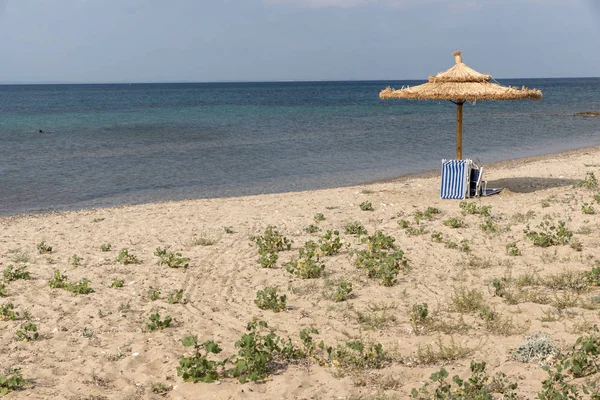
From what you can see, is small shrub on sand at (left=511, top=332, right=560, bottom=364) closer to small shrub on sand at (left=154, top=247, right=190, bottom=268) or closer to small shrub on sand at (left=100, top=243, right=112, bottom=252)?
small shrub on sand at (left=154, top=247, right=190, bottom=268)

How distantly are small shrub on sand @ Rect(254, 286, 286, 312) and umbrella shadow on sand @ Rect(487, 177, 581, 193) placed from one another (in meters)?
7.93

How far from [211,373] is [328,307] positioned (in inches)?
73.9

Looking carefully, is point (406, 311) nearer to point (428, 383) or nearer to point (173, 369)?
point (428, 383)

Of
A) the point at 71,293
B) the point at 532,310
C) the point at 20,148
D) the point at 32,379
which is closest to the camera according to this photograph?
the point at 32,379

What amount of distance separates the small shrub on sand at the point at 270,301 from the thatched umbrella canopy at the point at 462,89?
605 centimetres

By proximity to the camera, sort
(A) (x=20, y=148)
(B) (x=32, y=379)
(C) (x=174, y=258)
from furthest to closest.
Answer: (A) (x=20, y=148), (C) (x=174, y=258), (B) (x=32, y=379)

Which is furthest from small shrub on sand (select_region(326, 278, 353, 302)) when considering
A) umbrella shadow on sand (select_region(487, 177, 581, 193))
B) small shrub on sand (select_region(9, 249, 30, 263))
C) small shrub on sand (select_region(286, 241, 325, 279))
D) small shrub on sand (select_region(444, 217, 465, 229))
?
umbrella shadow on sand (select_region(487, 177, 581, 193))

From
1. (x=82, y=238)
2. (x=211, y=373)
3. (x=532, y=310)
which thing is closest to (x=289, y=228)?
(x=82, y=238)

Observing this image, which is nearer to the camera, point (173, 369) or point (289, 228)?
point (173, 369)

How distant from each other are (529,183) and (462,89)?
3523 mm

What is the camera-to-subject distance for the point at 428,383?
471cm

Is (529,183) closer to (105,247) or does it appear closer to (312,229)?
(312,229)

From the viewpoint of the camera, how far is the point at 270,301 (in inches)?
256

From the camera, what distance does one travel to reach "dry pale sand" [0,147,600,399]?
4.99 metres
